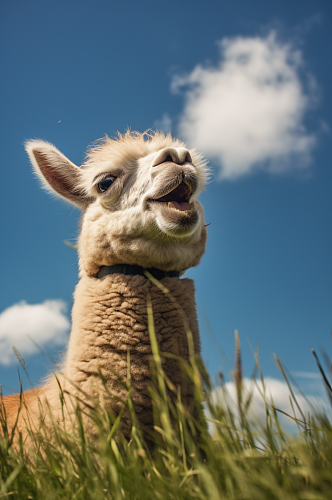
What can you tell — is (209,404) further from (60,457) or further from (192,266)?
(192,266)

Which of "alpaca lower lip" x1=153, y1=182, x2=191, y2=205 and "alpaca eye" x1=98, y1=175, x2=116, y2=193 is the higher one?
"alpaca eye" x1=98, y1=175, x2=116, y2=193

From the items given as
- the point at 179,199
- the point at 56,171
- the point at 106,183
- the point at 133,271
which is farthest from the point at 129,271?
the point at 56,171

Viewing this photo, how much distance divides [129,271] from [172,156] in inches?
44.0

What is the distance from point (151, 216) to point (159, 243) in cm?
25

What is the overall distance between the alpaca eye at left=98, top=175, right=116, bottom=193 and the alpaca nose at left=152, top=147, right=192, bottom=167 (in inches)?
21.0

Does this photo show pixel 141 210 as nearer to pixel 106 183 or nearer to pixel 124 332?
pixel 106 183

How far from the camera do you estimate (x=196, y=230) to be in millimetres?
3238

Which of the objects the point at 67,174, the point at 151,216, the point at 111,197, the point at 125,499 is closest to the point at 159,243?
the point at 151,216

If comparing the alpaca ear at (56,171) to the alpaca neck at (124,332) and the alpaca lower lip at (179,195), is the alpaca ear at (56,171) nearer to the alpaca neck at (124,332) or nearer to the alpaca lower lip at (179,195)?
the alpaca lower lip at (179,195)

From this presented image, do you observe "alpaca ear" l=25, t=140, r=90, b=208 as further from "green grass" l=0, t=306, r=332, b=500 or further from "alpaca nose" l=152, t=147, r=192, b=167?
"green grass" l=0, t=306, r=332, b=500

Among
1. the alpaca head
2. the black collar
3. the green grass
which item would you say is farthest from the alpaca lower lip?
the green grass

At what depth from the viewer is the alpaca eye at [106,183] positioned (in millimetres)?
3656

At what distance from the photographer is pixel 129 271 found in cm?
312

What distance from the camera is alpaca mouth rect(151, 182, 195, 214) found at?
324cm
